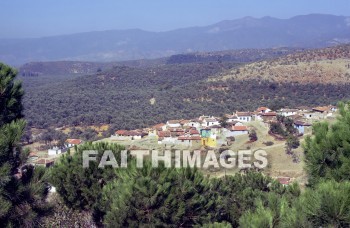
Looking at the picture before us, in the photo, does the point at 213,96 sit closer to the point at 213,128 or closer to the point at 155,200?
the point at 213,128

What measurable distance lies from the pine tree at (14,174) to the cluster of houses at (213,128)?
2629 cm

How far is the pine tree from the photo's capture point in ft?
19.1

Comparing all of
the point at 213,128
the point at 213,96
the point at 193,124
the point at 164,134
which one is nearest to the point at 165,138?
the point at 164,134

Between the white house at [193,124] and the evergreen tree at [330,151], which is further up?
the evergreen tree at [330,151]

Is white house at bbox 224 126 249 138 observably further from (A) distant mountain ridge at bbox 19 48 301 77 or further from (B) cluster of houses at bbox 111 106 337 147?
(A) distant mountain ridge at bbox 19 48 301 77

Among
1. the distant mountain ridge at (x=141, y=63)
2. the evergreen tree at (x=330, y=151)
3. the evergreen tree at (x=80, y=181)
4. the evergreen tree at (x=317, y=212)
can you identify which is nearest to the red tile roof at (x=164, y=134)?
the evergreen tree at (x=80, y=181)

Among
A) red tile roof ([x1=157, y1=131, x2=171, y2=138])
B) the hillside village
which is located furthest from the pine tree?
red tile roof ([x1=157, y1=131, x2=171, y2=138])

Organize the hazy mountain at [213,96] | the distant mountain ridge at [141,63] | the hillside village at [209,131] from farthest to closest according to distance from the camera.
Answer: the distant mountain ridge at [141,63] < the hazy mountain at [213,96] < the hillside village at [209,131]

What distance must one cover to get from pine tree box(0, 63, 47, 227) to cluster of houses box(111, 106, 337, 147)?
2629 centimetres

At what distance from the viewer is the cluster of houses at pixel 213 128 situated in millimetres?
33594

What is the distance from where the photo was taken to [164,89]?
2781 inches

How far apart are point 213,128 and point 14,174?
31.5 meters

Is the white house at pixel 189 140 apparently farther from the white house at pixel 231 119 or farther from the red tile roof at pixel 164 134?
the white house at pixel 231 119

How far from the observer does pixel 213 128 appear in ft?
122
